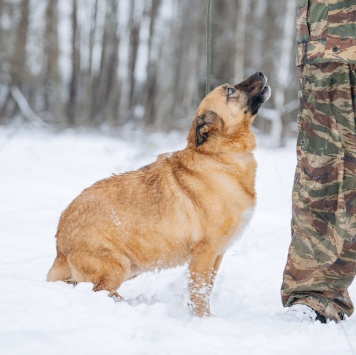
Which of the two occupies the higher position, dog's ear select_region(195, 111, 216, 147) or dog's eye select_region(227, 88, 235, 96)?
dog's eye select_region(227, 88, 235, 96)

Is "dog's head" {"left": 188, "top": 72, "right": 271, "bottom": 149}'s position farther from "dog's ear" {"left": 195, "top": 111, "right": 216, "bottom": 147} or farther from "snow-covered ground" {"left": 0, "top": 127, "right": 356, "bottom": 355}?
"snow-covered ground" {"left": 0, "top": 127, "right": 356, "bottom": 355}

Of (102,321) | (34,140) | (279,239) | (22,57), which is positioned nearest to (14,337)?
(102,321)

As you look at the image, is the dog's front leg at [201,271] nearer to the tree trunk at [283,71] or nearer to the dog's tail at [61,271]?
the dog's tail at [61,271]

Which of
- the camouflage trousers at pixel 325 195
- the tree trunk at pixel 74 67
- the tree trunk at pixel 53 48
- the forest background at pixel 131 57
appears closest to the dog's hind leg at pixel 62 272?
the camouflage trousers at pixel 325 195

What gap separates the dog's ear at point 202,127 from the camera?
3799mm

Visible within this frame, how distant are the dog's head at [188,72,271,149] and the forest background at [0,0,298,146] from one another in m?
11.5

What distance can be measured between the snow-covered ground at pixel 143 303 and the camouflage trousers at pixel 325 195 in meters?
0.24

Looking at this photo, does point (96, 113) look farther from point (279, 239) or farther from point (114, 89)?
point (279, 239)

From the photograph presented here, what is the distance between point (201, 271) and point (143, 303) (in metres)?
0.57

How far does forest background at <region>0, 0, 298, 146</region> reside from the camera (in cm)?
1770

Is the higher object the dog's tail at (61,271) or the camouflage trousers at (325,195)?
the camouflage trousers at (325,195)

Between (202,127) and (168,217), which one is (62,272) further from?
(202,127)

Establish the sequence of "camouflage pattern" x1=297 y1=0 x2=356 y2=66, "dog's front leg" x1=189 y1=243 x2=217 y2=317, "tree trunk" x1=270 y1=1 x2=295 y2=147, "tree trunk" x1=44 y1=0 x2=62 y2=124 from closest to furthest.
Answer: "camouflage pattern" x1=297 y1=0 x2=356 y2=66 → "dog's front leg" x1=189 y1=243 x2=217 y2=317 → "tree trunk" x1=270 y1=1 x2=295 y2=147 → "tree trunk" x1=44 y1=0 x2=62 y2=124

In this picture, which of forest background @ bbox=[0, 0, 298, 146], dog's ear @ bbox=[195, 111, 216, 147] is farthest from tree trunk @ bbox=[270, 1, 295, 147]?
dog's ear @ bbox=[195, 111, 216, 147]
